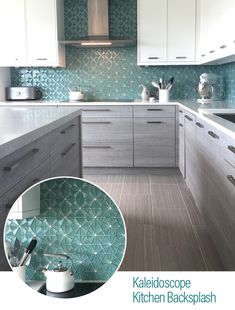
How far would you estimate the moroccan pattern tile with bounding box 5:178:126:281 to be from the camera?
2.70ft

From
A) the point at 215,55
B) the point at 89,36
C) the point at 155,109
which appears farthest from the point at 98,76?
the point at 215,55

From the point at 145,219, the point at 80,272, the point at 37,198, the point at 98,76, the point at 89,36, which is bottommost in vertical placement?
the point at 145,219

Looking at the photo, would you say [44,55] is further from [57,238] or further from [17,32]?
[57,238]

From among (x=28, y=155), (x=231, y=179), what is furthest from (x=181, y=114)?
(x=28, y=155)

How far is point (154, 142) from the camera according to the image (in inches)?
204

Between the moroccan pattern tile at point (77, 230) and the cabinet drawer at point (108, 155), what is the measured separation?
4.34m

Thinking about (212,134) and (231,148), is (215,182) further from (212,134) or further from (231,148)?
(231,148)

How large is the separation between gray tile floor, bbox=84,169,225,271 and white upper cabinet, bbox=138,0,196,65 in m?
1.31

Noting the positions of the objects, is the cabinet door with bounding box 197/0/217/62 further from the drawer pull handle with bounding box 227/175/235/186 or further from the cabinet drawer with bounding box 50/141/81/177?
the drawer pull handle with bounding box 227/175/235/186

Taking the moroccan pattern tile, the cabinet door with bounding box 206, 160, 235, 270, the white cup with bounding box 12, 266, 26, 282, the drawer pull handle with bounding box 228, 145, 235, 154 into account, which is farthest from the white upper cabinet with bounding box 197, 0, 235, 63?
the white cup with bounding box 12, 266, 26, 282

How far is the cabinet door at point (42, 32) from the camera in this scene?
5277 millimetres

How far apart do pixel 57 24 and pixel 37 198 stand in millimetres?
4737

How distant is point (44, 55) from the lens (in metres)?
5.35

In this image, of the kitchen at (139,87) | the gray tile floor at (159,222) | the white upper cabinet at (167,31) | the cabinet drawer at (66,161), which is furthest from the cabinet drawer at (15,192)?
the white upper cabinet at (167,31)
